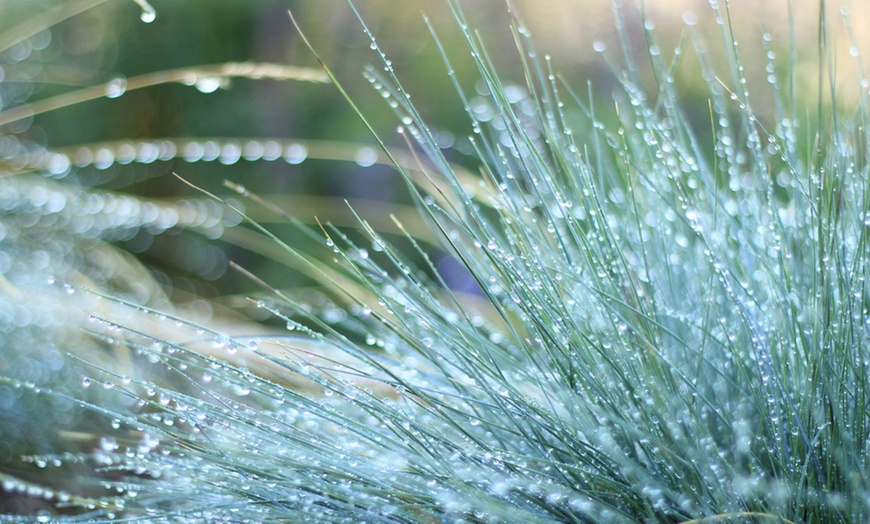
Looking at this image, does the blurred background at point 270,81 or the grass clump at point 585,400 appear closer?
the grass clump at point 585,400

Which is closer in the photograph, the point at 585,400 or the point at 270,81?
the point at 585,400

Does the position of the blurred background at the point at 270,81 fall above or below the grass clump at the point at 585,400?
above

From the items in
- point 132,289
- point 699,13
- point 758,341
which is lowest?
point 758,341

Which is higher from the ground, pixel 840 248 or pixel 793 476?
pixel 840 248

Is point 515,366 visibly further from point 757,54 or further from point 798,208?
point 757,54

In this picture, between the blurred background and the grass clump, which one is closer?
the grass clump

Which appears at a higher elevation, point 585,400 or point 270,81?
point 270,81

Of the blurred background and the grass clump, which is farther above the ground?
the blurred background

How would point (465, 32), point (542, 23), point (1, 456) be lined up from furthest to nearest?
1. point (542, 23)
2. point (1, 456)
3. point (465, 32)

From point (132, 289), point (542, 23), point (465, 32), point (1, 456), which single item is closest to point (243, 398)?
point (1, 456)

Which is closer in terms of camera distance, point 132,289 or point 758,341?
point 758,341

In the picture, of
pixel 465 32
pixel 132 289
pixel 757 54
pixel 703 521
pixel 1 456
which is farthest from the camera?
pixel 757 54
